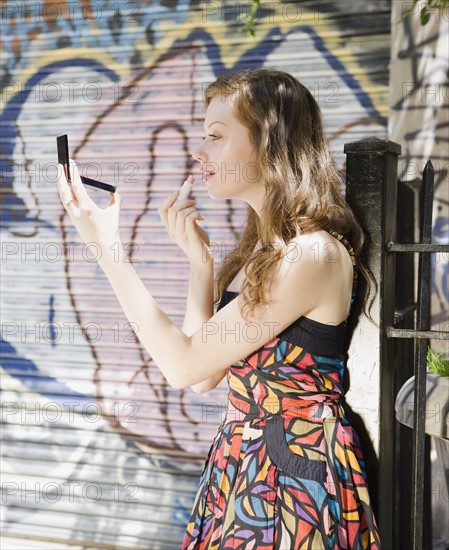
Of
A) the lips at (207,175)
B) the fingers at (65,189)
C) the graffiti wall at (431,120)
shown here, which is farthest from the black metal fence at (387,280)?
the graffiti wall at (431,120)

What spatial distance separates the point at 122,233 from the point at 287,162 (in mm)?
2403

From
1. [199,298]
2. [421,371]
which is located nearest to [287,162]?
[199,298]

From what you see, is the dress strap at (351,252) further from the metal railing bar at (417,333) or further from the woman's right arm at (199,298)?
the woman's right arm at (199,298)

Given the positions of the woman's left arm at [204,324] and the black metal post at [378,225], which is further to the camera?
the black metal post at [378,225]

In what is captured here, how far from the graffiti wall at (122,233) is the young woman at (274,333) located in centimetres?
188

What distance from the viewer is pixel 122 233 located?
4.48 meters

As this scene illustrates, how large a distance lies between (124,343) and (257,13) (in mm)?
2079

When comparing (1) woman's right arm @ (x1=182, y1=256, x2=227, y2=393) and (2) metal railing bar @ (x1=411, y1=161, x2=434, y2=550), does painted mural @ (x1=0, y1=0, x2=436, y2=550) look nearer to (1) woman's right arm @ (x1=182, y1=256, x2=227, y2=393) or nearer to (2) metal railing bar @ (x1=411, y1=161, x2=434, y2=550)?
(1) woman's right arm @ (x1=182, y1=256, x2=227, y2=393)

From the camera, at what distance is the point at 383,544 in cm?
228

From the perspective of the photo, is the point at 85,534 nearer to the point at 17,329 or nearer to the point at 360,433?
the point at 17,329

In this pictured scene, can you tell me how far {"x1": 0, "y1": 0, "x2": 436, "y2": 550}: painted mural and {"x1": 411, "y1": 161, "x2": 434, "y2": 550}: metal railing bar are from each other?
189cm

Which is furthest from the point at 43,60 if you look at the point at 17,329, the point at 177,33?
the point at 17,329

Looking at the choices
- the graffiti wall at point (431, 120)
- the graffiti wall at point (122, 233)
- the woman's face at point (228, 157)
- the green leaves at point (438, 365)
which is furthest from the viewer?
the graffiti wall at point (122, 233)

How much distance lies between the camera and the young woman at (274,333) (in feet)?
6.73
